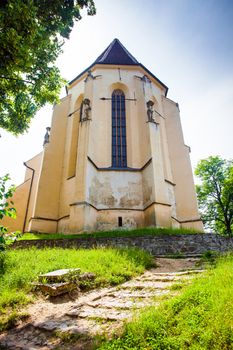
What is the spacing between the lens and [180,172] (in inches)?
559

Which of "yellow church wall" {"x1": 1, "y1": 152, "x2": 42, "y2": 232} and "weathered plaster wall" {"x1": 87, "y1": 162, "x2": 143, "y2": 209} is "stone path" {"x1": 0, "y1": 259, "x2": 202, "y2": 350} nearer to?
"weathered plaster wall" {"x1": 87, "y1": 162, "x2": 143, "y2": 209}

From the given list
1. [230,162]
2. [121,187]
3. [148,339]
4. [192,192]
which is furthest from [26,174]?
[230,162]

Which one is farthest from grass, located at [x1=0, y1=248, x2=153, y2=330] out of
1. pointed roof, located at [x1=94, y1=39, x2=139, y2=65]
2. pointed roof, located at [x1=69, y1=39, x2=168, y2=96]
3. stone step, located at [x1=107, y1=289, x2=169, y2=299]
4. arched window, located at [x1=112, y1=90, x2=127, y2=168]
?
pointed roof, located at [x1=94, y1=39, x2=139, y2=65]

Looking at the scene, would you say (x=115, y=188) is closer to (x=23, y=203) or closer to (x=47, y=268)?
(x=23, y=203)

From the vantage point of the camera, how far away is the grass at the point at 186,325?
1.92 m

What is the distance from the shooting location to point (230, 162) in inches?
864

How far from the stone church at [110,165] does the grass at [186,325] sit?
24.8 feet

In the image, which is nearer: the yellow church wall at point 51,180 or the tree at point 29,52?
the tree at point 29,52

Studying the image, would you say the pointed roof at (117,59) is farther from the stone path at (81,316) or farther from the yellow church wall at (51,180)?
the stone path at (81,316)

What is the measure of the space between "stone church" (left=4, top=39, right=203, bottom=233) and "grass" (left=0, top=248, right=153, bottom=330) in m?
3.98

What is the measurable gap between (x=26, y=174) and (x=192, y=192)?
1141 cm

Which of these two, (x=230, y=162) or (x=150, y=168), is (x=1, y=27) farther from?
(x=230, y=162)

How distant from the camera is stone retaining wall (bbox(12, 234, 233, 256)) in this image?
8.02 metres

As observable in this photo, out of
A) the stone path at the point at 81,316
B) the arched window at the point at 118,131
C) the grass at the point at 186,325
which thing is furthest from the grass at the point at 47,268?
the arched window at the point at 118,131
